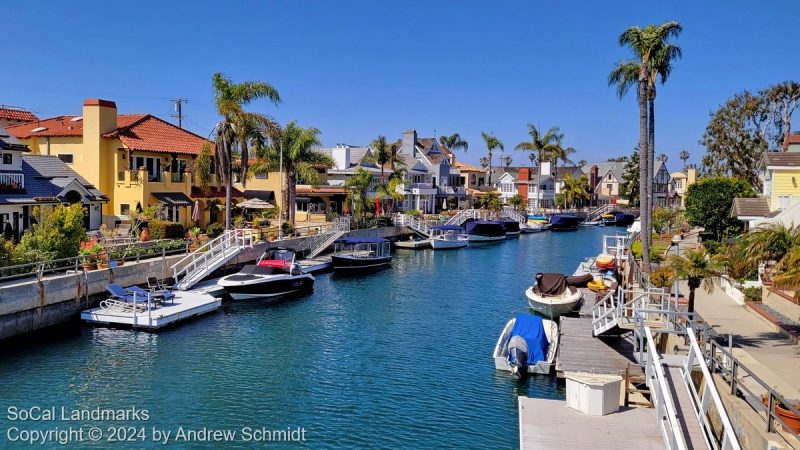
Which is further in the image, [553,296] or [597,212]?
[597,212]

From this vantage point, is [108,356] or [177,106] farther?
[177,106]

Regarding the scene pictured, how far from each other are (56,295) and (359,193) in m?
43.0

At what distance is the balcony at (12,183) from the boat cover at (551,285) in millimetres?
31723

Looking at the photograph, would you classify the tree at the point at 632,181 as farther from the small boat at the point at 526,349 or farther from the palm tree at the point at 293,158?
the small boat at the point at 526,349

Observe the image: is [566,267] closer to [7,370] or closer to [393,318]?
[393,318]

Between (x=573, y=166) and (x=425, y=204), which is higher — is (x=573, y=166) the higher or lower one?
the higher one

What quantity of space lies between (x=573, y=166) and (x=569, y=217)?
76.5 meters

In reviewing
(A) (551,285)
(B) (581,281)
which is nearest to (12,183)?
(A) (551,285)

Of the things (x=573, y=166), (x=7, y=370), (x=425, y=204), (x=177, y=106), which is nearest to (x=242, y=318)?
(x=7, y=370)

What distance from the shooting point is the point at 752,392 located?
17.3m

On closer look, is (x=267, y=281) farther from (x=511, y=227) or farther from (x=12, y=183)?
(x=511, y=227)

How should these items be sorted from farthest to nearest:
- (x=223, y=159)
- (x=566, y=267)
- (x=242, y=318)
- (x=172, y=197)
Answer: (x=566, y=267) < (x=172, y=197) < (x=223, y=159) < (x=242, y=318)

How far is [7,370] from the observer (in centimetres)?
2469

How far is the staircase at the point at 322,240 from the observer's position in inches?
2181
